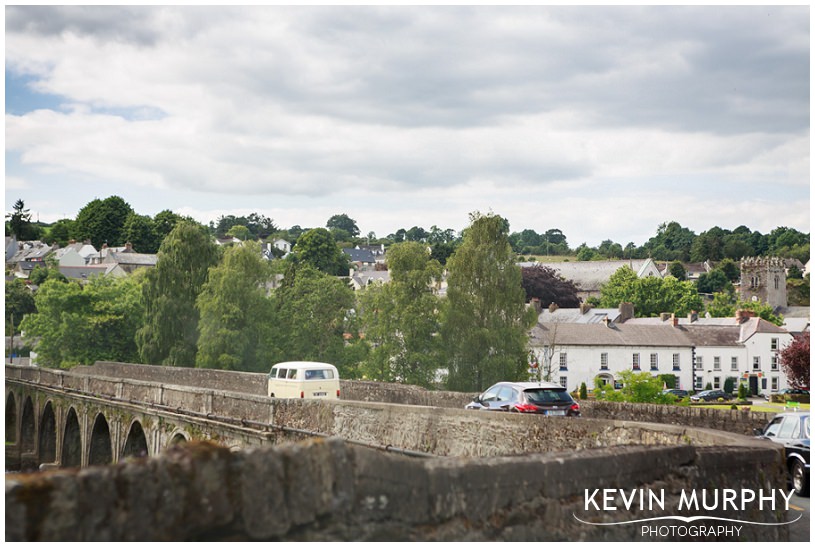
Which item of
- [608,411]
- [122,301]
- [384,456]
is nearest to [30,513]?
[384,456]

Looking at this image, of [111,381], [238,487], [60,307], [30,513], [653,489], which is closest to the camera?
[30,513]

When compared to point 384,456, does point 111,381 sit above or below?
below

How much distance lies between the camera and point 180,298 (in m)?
56.8

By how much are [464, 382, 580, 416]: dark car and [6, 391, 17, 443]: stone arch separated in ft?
133

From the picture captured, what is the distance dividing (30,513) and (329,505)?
2.00m

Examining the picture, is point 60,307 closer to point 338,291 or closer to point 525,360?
A: point 338,291

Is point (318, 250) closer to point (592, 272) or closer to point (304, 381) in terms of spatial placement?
point (592, 272)

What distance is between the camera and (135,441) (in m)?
29.9

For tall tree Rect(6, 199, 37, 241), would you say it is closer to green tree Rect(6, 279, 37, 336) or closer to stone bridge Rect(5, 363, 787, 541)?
green tree Rect(6, 279, 37, 336)

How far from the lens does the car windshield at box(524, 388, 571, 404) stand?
17984 millimetres

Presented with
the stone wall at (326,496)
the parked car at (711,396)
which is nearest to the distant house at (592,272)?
the parked car at (711,396)

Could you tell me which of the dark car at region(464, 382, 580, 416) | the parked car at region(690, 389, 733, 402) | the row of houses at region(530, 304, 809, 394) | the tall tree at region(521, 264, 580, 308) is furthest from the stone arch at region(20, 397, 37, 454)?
the tall tree at region(521, 264, 580, 308)

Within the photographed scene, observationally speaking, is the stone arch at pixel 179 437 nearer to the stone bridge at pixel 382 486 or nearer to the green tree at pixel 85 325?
the stone bridge at pixel 382 486

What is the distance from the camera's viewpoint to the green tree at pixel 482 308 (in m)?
42.6
